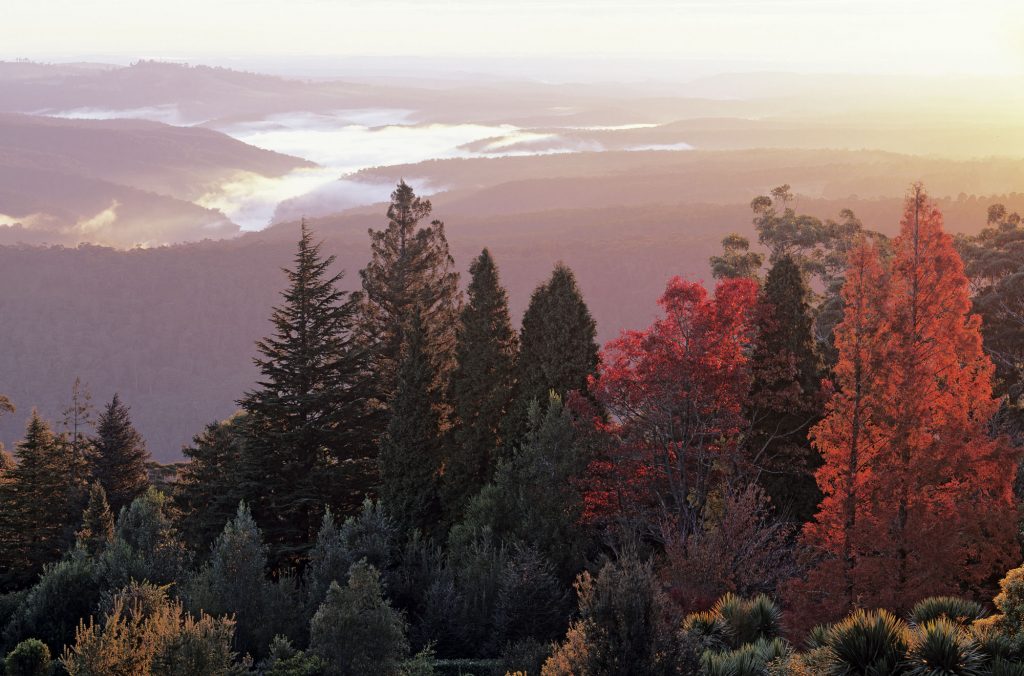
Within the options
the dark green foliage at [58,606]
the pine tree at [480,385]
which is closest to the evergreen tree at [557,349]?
the pine tree at [480,385]

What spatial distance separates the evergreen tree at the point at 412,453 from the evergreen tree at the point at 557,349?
302 centimetres

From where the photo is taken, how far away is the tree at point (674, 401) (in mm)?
29031

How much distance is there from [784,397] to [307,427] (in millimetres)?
17166

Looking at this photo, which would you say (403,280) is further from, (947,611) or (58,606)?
(947,611)

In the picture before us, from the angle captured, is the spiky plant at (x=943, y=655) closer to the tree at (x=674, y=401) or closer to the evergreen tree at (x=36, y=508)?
the tree at (x=674, y=401)

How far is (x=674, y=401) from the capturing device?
29297 millimetres

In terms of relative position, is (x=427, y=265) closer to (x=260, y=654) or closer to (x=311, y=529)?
(x=311, y=529)

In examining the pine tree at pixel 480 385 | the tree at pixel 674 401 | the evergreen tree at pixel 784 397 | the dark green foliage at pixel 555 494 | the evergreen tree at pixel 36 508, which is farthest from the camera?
the evergreen tree at pixel 36 508

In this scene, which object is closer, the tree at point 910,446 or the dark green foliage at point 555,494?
the tree at point 910,446

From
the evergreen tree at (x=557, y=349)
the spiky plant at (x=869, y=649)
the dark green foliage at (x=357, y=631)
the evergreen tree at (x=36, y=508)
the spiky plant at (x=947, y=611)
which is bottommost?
the evergreen tree at (x=36, y=508)

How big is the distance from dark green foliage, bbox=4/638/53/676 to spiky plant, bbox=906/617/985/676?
18.0 m

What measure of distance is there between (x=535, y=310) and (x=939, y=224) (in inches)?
527

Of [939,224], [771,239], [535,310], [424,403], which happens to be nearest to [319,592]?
[424,403]

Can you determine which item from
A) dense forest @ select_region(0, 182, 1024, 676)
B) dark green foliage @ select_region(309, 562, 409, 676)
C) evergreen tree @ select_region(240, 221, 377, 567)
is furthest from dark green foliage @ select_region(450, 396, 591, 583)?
evergreen tree @ select_region(240, 221, 377, 567)
